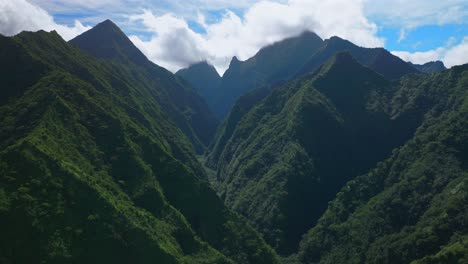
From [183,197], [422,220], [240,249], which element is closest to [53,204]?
[183,197]

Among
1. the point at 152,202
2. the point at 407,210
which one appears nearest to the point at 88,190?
the point at 152,202

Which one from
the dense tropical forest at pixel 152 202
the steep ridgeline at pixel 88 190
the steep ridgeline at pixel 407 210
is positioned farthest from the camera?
the steep ridgeline at pixel 407 210

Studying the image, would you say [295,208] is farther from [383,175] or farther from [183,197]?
[183,197]

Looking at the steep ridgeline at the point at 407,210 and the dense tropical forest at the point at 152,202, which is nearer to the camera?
the dense tropical forest at the point at 152,202

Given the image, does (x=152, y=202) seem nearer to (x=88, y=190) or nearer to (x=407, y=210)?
(x=88, y=190)

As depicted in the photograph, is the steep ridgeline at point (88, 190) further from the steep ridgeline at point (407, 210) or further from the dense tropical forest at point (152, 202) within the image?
the steep ridgeline at point (407, 210)

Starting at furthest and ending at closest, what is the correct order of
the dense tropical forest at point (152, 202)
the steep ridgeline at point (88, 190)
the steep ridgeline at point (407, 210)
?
the steep ridgeline at point (407, 210), the dense tropical forest at point (152, 202), the steep ridgeline at point (88, 190)

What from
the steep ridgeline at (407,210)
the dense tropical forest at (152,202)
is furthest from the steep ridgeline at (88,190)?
the steep ridgeline at (407,210)
